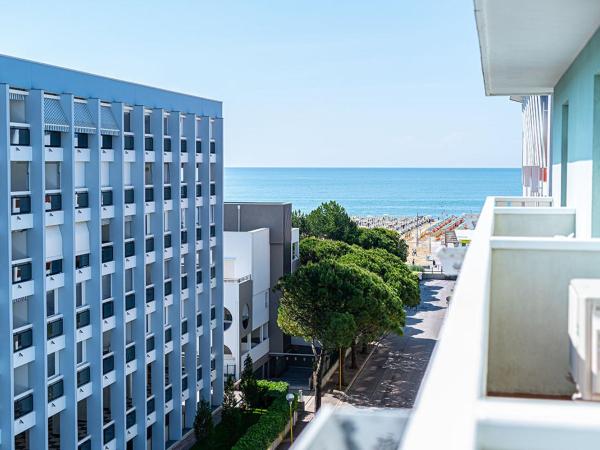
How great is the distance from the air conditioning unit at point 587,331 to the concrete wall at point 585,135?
3.09m

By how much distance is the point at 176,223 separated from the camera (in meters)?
24.2

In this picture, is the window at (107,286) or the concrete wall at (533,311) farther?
the window at (107,286)

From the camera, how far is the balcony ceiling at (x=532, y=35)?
6.12 m

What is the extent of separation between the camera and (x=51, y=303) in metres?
18.4

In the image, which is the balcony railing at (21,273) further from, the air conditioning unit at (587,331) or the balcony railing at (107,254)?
the air conditioning unit at (587,331)

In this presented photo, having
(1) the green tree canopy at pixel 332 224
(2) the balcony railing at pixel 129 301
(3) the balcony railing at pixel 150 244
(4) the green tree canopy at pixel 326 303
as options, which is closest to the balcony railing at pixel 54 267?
(2) the balcony railing at pixel 129 301

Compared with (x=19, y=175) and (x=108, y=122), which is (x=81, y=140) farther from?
(x=19, y=175)

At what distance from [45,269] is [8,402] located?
2882mm

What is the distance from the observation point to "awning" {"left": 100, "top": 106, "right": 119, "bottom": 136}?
2025 cm

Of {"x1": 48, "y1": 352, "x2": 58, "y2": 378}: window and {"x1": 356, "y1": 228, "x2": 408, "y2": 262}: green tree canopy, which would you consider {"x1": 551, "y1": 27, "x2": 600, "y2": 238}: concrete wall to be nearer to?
{"x1": 48, "y1": 352, "x2": 58, "y2": 378}: window

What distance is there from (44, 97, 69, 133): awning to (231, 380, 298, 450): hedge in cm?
958

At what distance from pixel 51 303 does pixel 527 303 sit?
15.7 m

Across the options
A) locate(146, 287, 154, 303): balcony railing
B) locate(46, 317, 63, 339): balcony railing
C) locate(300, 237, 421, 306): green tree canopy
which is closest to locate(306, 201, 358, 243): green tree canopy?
locate(300, 237, 421, 306): green tree canopy

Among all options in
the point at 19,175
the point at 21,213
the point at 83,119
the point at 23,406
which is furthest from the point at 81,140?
the point at 23,406
